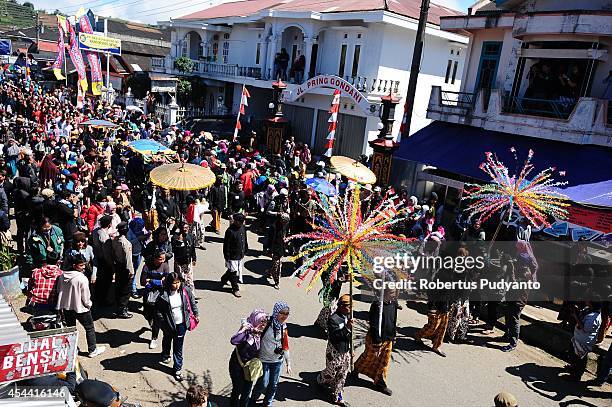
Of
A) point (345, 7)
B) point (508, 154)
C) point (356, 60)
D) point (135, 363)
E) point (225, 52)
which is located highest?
point (345, 7)

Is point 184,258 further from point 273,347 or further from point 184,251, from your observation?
point 273,347

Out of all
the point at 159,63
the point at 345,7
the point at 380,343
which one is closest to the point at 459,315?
the point at 380,343

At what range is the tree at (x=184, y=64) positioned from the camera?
100 ft

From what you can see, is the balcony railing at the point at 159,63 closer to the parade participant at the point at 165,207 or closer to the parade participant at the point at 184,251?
the parade participant at the point at 165,207

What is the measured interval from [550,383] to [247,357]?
199 inches

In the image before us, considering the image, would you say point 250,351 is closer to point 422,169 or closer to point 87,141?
point 422,169

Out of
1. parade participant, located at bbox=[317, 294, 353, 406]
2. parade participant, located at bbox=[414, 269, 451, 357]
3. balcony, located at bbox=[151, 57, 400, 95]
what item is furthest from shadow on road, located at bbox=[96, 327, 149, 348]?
balcony, located at bbox=[151, 57, 400, 95]

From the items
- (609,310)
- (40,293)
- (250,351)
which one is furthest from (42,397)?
(609,310)

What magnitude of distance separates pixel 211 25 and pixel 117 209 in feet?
82.6

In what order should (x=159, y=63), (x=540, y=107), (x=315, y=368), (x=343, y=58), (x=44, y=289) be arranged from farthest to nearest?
1. (x=159, y=63)
2. (x=343, y=58)
3. (x=540, y=107)
4. (x=315, y=368)
5. (x=44, y=289)

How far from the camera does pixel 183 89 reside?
30484 mm

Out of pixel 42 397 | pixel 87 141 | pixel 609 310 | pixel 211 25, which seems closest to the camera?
pixel 42 397

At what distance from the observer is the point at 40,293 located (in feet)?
20.2

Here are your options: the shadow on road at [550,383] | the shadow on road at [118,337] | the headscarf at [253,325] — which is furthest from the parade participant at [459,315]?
the shadow on road at [118,337]
